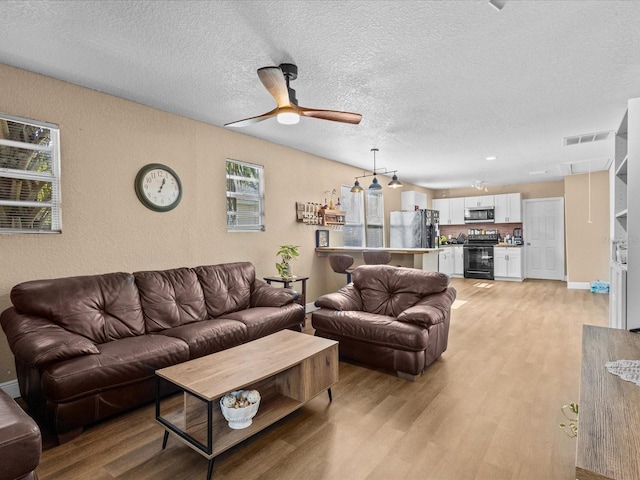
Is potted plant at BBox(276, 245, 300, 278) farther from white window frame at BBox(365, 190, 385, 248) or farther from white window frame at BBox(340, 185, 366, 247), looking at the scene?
white window frame at BBox(365, 190, 385, 248)

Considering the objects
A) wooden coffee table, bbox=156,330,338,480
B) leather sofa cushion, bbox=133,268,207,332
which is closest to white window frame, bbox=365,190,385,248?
leather sofa cushion, bbox=133,268,207,332

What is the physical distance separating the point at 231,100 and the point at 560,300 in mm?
6473

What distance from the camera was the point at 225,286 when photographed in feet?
12.7

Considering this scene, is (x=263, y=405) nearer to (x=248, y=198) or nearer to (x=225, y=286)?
(x=225, y=286)

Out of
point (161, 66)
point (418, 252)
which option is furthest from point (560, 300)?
point (161, 66)

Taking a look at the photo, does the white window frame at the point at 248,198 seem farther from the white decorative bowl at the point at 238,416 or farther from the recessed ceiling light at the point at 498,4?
the recessed ceiling light at the point at 498,4

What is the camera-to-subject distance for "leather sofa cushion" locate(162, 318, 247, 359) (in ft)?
9.32

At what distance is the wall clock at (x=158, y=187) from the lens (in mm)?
3553

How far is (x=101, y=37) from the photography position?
2.32 m

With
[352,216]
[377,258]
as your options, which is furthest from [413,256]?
[352,216]

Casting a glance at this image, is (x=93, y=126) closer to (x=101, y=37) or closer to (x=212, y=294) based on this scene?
(x=101, y=37)

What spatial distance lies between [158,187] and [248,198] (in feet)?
4.18

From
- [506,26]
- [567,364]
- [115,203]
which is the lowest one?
[567,364]

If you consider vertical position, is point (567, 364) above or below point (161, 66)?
below
